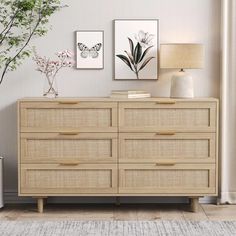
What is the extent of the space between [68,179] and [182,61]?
1.28 m

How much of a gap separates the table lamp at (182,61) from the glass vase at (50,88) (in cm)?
88

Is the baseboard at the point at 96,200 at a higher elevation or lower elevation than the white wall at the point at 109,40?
lower

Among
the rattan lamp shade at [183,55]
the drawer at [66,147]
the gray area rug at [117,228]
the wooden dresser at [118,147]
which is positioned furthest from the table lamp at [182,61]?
the gray area rug at [117,228]

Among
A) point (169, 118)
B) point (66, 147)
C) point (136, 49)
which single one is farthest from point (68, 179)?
point (136, 49)

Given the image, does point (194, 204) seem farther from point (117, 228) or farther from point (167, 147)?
point (117, 228)

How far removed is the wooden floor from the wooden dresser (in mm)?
167

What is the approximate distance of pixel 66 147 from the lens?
5.01 metres

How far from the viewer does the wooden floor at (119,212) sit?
4953 mm

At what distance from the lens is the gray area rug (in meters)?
4.41

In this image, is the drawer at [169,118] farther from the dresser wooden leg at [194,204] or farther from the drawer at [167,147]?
the dresser wooden leg at [194,204]

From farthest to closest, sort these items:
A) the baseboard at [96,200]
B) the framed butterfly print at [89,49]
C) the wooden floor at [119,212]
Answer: the baseboard at [96,200] → the framed butterfly print at [89,49] → the wooden floor at [119,212]

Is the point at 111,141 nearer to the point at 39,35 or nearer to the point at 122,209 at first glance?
the point at 122,209

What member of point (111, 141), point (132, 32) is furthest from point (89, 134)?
point (132, 32)

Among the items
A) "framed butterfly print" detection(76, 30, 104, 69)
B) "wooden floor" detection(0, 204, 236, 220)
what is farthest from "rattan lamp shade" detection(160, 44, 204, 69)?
"wooden floor" detection(0, 204, 236, 220)
